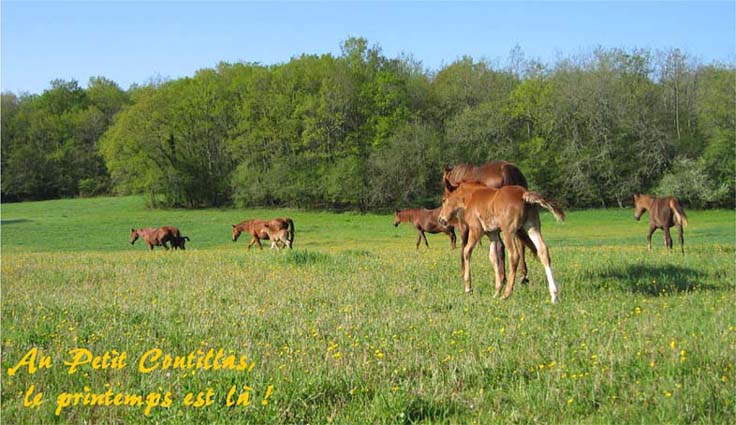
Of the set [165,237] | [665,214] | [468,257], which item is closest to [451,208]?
[468,257]

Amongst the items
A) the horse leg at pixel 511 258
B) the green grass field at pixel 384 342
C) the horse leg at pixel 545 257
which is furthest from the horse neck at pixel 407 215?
the horse leg at pixel 545 257

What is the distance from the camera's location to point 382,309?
29.9ft

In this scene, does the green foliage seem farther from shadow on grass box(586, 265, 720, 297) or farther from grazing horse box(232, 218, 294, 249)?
shadow on grass box(586, 265, 720, 297)

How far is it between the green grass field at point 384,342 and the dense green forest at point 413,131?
1907 inches

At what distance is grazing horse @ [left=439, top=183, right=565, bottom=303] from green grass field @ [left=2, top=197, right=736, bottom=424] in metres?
0.46

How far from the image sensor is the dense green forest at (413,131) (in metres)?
60.8

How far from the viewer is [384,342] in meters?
7.03

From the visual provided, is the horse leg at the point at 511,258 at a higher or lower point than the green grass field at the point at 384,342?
higher

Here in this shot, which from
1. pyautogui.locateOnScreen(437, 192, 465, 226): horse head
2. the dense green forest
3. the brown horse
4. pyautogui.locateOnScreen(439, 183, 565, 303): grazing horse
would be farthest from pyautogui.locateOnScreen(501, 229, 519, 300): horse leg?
the dense green forest

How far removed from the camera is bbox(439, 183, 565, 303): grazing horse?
32.6 ft

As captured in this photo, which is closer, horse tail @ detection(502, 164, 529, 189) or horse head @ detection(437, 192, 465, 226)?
horse head @ detection(437, 192, 465, 226)

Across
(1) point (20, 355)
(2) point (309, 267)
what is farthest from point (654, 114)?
(1) point (20, 355)

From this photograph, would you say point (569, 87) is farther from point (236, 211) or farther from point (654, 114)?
point (236, 211)

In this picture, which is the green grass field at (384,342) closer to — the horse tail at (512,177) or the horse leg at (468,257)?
the horse leg at (468,257)
